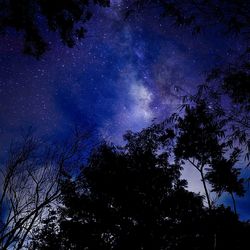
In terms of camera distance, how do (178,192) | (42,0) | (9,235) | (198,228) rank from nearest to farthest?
1. (42,0)
2. (9,235)
3. (198,228)
4. (178,192)

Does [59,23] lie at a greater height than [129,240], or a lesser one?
greater

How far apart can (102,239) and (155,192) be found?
6551 millimetres

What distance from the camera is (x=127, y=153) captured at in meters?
19.9

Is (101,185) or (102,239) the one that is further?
(101,185)

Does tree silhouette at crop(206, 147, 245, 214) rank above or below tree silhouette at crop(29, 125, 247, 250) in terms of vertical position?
above

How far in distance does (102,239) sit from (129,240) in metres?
2.53

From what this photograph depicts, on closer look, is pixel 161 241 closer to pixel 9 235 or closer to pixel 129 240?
pixel 129 240

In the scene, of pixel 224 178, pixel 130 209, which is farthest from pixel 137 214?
pixel 224 178

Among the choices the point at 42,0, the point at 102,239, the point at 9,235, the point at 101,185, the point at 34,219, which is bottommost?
the point at 9,235

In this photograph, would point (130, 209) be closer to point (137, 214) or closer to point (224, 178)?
point (137, 214)

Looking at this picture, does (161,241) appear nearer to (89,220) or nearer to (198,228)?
(198,228)

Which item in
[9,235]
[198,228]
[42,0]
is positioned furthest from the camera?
[198,228]

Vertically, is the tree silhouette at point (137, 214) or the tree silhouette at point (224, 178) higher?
the tree silhouette at point (224, 178)

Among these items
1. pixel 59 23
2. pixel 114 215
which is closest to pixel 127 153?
pixel 114 215
